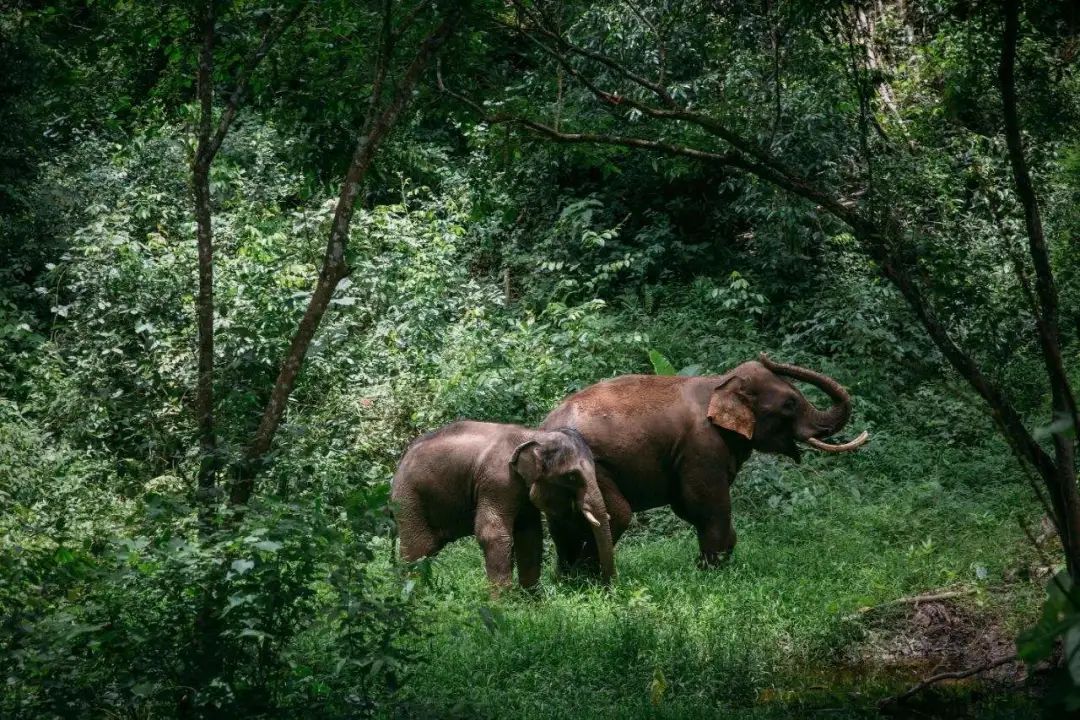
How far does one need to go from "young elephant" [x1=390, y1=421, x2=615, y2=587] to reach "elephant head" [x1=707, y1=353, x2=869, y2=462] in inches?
57.1

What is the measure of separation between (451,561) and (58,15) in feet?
18.2

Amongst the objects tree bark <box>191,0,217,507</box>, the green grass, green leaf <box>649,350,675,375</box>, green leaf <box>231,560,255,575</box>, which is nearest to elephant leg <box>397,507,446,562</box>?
the green grass

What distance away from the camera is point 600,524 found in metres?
9.25

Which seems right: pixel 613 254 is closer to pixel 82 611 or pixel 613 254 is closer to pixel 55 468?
pixel 55 468

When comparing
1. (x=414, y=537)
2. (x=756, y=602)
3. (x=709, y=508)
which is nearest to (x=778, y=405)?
(x=709, y=508)

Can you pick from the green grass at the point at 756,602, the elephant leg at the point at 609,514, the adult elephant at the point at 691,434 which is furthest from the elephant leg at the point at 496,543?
the elephant leg at the point at 609,514

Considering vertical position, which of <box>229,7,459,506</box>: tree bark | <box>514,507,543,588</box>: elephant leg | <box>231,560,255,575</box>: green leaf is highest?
<box>229,7,459,506</box>: tree bark

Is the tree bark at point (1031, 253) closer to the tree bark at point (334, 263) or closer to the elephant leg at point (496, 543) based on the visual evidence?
the tree bark at point (334, 263)

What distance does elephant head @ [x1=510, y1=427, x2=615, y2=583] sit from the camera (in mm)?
9242

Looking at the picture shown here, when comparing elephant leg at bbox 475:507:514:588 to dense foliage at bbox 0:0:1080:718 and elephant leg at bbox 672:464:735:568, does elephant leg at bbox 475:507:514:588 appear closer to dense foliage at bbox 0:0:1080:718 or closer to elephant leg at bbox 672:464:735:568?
dense foliage at bbox 0:0:1080:718

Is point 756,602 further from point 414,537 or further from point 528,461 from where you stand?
point 414,537

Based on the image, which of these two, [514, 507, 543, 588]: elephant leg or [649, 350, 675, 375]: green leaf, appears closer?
[514, 507, 543, 588]: elephant leg

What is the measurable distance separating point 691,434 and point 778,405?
79 centimetres

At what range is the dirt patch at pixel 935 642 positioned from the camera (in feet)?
25.2
